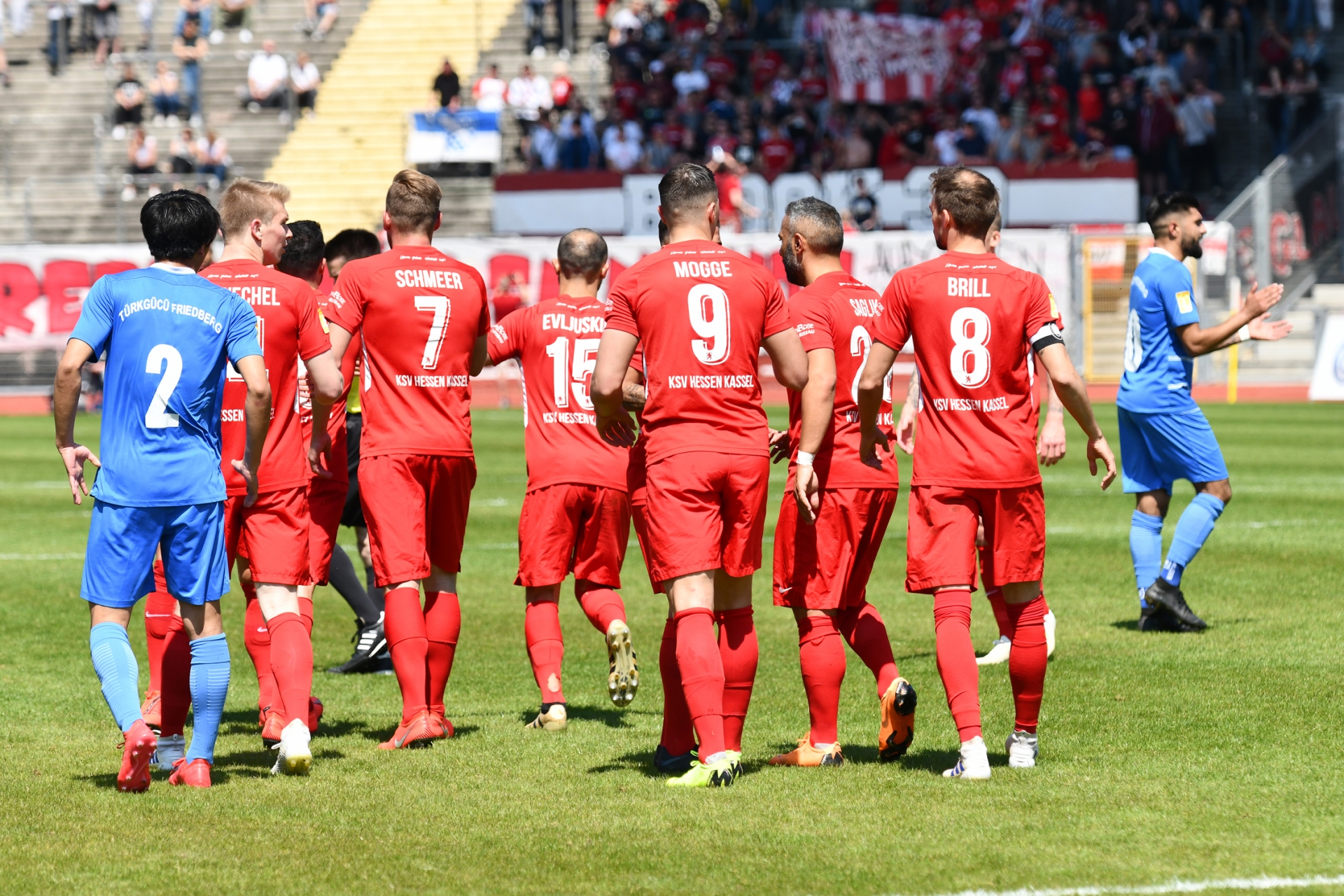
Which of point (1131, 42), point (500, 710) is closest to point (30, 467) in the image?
point (500, 710)

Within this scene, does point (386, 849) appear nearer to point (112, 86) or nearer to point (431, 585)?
point (431, 585)

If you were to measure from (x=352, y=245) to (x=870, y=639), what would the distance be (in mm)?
3818

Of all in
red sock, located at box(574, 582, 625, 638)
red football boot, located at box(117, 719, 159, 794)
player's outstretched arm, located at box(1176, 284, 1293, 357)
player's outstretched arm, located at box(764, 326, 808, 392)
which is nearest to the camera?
red football boot, located at box(117, 719, 159, 794)

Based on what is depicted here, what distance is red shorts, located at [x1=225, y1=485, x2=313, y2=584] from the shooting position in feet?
23.2

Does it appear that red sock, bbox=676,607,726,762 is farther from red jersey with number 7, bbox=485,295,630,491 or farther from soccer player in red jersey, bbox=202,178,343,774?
red jersey with number 7, bbox=485,295,630,491

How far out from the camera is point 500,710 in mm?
8281

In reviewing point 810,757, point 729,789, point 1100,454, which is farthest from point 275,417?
point 1100,454

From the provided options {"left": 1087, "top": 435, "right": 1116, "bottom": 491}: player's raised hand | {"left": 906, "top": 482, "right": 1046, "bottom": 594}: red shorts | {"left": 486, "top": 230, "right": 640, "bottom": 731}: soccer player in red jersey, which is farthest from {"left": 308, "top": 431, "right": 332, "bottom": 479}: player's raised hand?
{"left": 1087, "top": 435, "right": 1116, "bottom": 491}: player's raised hand

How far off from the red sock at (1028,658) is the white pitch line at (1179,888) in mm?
1668

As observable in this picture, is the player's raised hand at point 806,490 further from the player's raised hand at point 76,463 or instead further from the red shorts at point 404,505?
the player's raised hand at point 76,463

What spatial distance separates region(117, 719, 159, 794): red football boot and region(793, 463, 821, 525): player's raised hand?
2529 millimetres

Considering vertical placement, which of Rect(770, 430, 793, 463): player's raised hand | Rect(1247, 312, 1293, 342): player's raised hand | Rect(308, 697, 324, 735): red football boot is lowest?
Rect(308, 697, 324, 735): red football boot

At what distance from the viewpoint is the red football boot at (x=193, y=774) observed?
651 centimetres

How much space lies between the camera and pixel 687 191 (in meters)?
6.67
